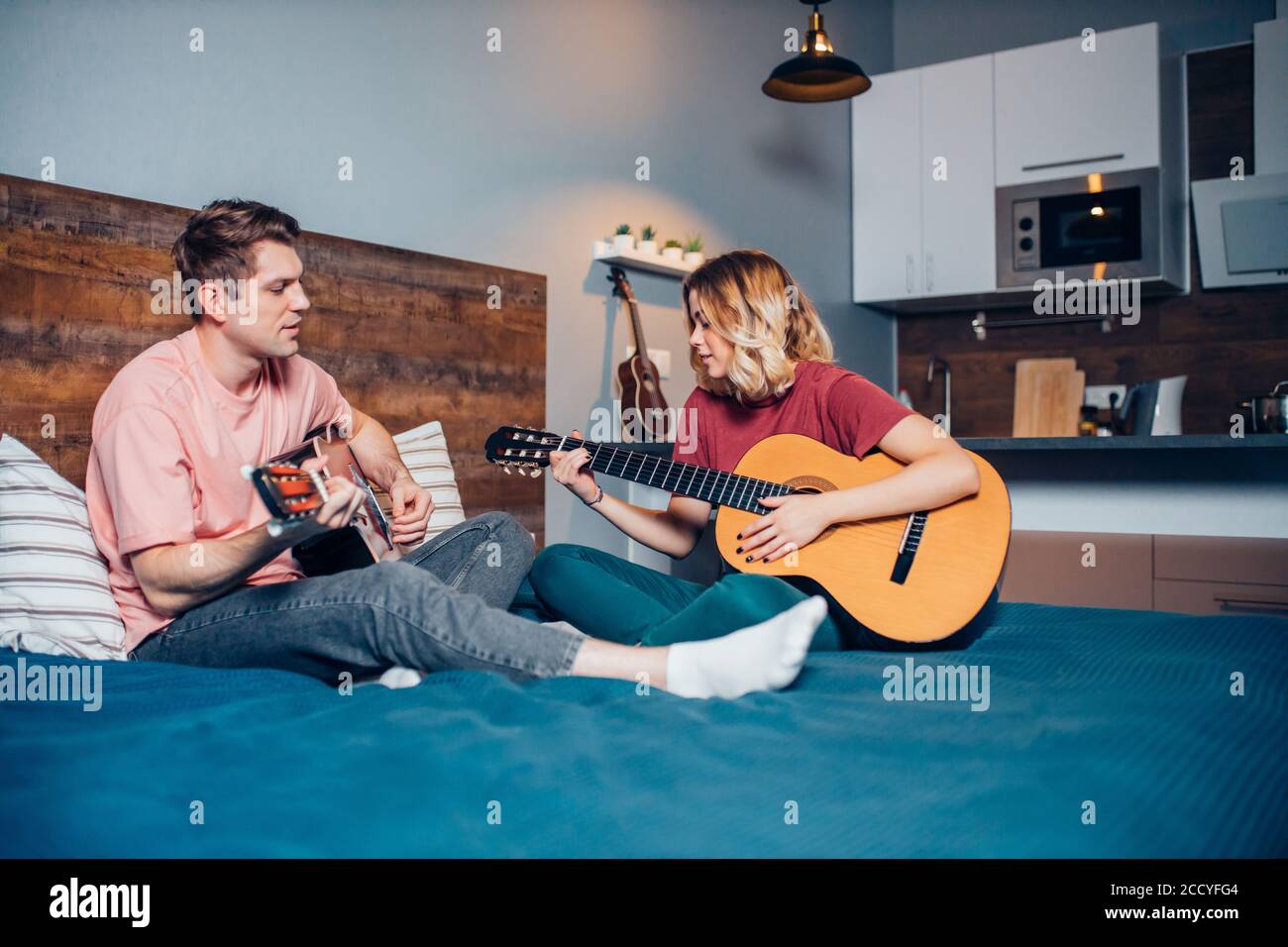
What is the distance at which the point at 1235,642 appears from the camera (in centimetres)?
153

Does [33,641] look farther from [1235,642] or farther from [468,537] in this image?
[1235,642]

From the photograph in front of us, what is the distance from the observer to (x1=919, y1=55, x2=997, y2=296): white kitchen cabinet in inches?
165

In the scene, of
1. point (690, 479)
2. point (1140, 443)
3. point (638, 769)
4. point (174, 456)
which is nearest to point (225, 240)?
point (174, 456)

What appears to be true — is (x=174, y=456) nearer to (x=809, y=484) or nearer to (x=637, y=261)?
(x=809, y=484)

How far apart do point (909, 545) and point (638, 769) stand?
0.88m

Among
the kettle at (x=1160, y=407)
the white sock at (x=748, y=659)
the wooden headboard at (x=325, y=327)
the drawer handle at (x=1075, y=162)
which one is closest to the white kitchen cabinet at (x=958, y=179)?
the drawer handle at (x=1075, y=162)

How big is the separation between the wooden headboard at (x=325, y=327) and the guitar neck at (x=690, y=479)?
719 mm

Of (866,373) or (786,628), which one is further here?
(866,373)

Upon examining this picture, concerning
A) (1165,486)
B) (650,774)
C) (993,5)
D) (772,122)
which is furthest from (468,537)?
(993,5)

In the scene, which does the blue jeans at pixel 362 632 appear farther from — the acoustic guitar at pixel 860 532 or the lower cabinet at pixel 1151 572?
the lower cabinet at pixel 1151 572

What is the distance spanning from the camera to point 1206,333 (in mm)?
4035

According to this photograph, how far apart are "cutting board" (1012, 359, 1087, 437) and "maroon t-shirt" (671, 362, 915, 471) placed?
107 inches

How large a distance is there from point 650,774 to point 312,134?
189cm
